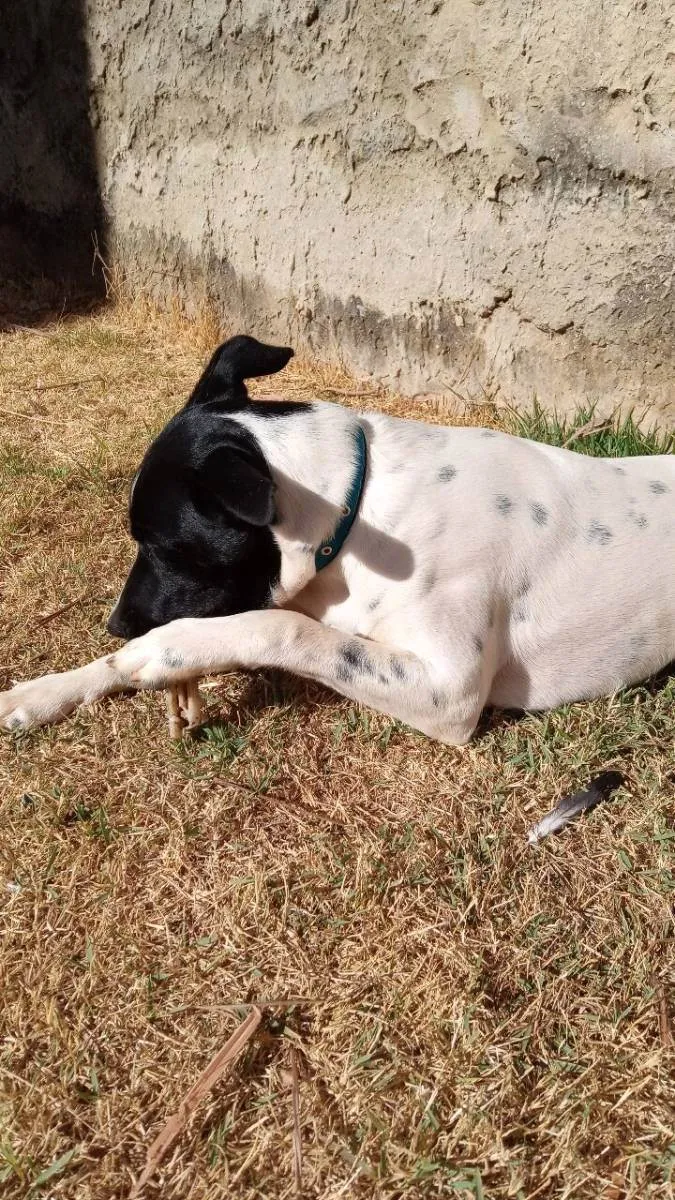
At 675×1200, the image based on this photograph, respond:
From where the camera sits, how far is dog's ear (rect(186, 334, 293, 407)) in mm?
3031

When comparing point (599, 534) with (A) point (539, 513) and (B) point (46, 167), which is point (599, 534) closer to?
(A) point (539, 513)

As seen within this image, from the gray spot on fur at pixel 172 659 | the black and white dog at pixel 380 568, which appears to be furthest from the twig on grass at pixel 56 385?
the gray spot on fur at pixel 172 659

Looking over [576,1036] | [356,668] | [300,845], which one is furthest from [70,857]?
[576,1036]

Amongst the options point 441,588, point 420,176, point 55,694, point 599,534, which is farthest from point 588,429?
point 55,694

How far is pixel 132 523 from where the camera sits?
2.91 meters

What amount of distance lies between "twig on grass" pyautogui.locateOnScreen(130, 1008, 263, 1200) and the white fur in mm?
1009

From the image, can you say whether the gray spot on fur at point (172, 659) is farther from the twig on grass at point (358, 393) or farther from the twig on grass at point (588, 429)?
the twig on grass at point (358, 393)

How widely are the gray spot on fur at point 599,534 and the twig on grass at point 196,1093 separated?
1.80m

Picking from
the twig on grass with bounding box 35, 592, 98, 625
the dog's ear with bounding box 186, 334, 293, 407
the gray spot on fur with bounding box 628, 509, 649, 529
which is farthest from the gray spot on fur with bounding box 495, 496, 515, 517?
the twig on grass with bounding box 35, 592, 98, 625

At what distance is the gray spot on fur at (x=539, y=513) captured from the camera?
9.63 ft

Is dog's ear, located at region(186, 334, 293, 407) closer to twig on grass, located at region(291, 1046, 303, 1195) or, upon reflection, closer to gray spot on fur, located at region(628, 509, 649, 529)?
gray spot on fur, located at region(628, 509, 649, 529)

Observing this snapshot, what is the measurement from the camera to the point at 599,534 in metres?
3.00

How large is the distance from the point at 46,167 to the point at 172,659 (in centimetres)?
647

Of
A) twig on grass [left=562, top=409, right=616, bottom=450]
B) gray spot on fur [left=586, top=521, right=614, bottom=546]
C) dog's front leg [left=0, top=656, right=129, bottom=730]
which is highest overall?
gray spot on fur [left=586, top=521, right=614, bottom=546]
